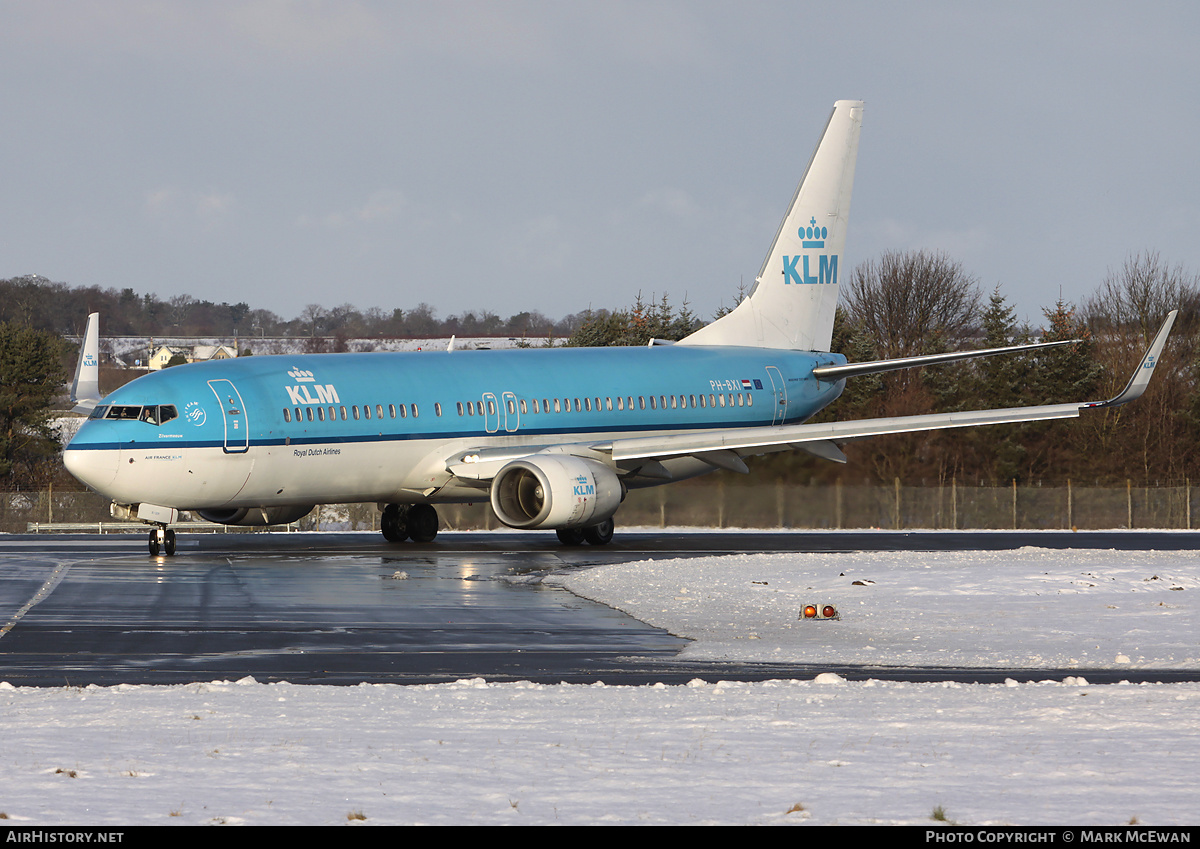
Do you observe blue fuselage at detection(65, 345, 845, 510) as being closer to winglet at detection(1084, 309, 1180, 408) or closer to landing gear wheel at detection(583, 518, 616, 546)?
landing gear wheel at detection(583, 518, 616, 546)

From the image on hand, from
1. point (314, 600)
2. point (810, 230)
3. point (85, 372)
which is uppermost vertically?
point (810, 230)

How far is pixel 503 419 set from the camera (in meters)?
34.5

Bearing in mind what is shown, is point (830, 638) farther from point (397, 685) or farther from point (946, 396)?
point (946, 396)

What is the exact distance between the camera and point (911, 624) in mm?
19406

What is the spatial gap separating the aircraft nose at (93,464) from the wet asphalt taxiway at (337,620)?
1592 millimetres

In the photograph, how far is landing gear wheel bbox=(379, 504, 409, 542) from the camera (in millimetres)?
36562

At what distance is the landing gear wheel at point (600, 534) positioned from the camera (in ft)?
116

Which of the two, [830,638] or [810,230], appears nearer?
[830,638]

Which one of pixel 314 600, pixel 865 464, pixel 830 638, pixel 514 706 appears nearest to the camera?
pixel 514 706

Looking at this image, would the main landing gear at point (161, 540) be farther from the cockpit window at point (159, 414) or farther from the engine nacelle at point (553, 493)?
the engine nacelle at point (553, 493)

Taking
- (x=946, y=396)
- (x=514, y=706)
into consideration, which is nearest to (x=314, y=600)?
(x=514, y=706)

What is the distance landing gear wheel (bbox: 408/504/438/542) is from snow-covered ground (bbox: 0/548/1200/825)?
2033 centimetres

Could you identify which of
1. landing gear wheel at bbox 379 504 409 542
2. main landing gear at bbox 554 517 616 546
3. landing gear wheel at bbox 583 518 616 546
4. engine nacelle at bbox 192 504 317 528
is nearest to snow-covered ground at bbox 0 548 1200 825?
engine nacelle at bbox 192 504 317 528

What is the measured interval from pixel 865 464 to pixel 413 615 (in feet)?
125
